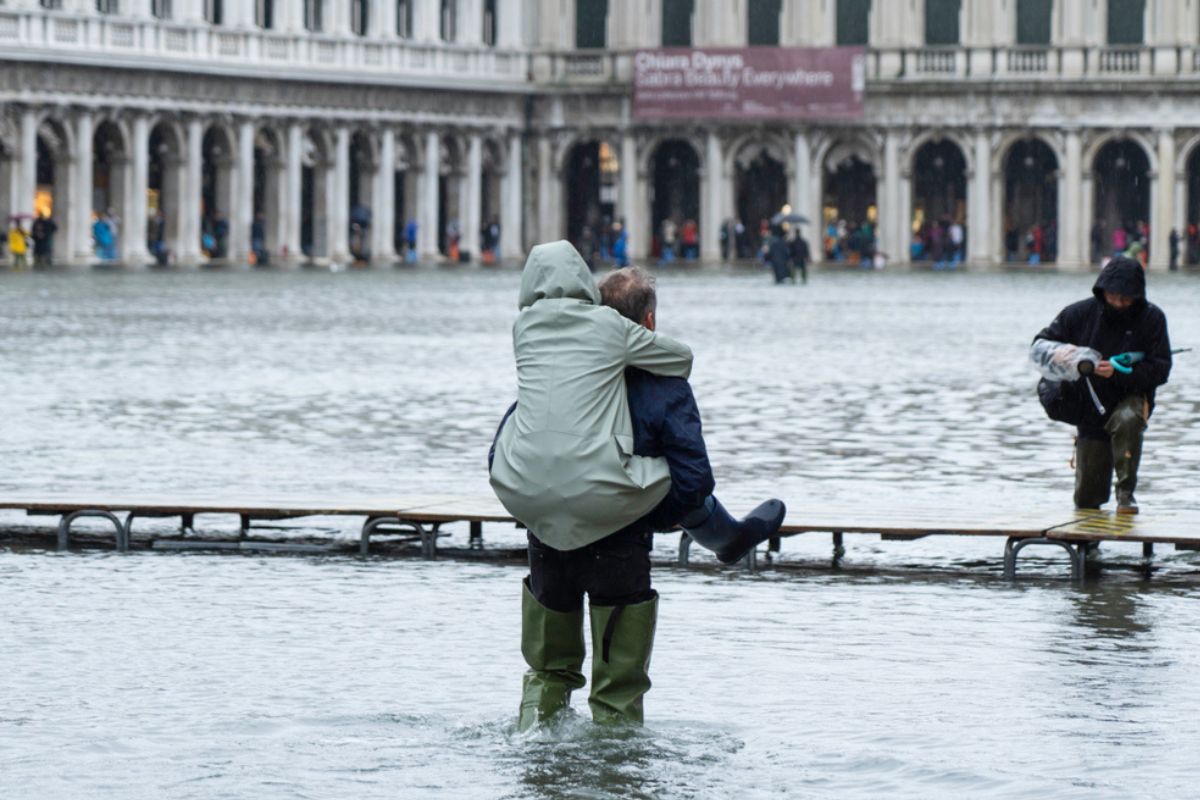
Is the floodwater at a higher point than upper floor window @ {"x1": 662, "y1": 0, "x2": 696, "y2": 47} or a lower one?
lower

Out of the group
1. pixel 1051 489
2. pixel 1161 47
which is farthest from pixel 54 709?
pixel 1161 47

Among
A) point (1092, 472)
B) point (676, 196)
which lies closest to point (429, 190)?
point (676, 196)

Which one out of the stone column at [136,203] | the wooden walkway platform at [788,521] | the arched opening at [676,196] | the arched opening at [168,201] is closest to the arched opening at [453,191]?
the arched opening at [676,196]

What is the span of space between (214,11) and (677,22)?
39.8ft

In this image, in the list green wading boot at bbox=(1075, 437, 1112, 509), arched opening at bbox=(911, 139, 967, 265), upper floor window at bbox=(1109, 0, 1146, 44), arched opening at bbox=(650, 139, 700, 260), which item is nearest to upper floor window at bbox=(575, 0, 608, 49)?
arched opening at bbox=(650, 139, 700, 260)

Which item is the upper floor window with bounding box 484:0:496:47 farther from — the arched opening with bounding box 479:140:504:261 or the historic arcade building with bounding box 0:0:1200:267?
the arched opening with bounding box 479:140:504:261

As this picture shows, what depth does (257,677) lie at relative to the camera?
905 cm

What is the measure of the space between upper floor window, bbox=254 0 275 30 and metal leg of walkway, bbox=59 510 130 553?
53752 millimetres

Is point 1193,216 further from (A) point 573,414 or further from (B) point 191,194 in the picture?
(A) point 573,414

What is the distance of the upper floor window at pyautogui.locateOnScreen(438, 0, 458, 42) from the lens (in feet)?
233

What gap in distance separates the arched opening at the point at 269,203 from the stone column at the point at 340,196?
1.48m

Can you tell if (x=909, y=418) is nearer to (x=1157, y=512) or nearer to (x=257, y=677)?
(x=1157, y=512)

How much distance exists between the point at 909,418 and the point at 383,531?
7.25 meters

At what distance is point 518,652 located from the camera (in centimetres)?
957
